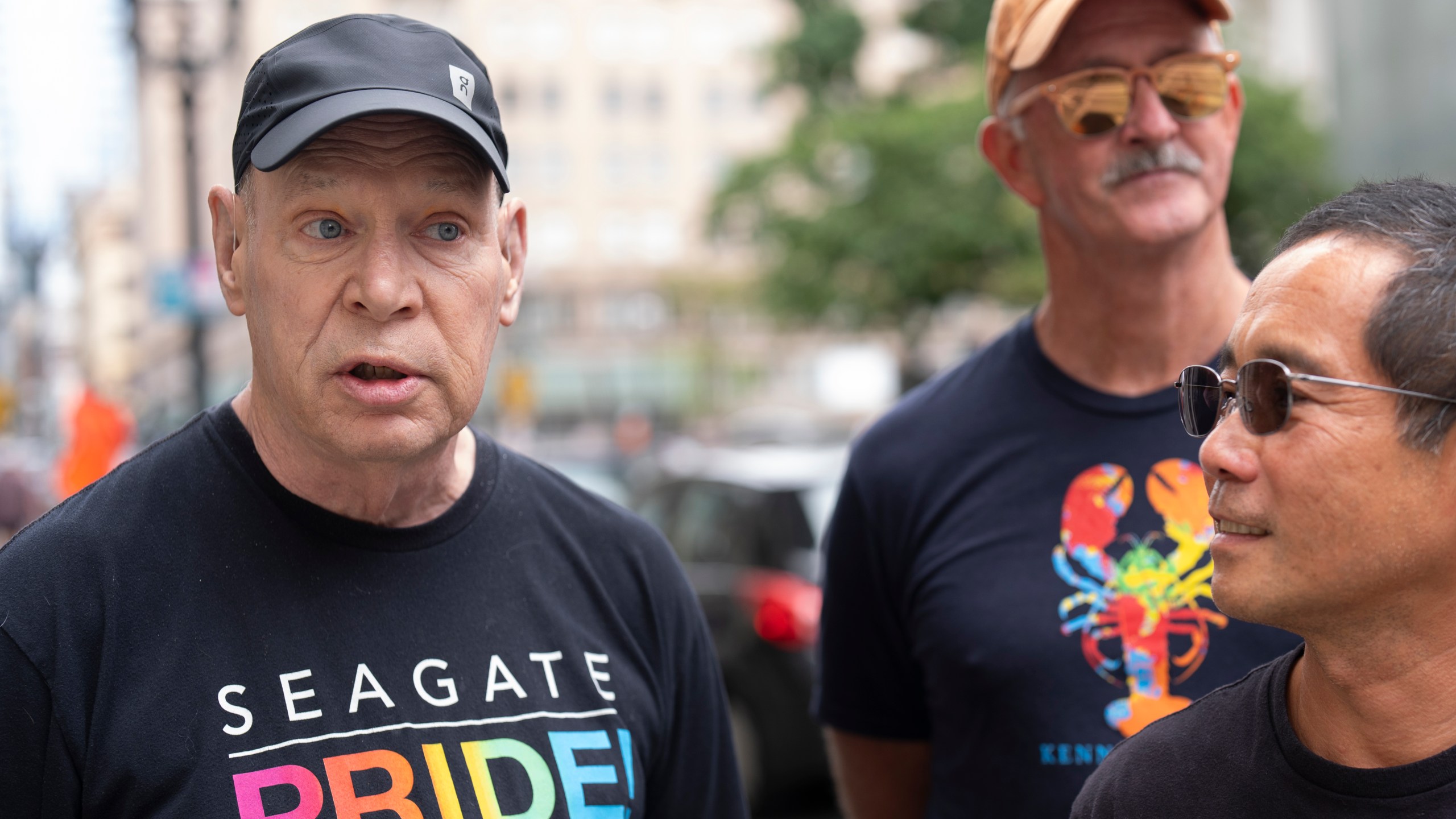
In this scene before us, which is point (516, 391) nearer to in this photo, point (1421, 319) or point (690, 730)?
point (690, 730)

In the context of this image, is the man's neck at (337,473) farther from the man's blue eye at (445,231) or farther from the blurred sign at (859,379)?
the blurred sign at (859,379)

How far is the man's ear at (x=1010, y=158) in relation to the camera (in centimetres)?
279

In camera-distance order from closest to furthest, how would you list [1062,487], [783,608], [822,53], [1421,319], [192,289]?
[1421,319] → [1062,487] → [783,608] → [192,289] → [822,53]

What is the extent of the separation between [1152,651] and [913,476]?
1.84 feet

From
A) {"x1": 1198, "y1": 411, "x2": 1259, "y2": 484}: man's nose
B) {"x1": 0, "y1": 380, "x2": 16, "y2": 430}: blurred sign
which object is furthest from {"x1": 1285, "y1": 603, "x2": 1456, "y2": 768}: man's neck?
{"x1": 0, "y1": 380, "x2": 16, "y2": 430}: blurred sign

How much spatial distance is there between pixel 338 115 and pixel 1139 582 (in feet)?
4.97

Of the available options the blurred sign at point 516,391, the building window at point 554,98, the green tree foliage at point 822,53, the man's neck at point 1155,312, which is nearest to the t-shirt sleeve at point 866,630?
the man's neck at point 1155,312

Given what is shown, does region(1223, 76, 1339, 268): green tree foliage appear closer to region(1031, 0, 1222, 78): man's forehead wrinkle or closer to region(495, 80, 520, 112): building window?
region(1031, 0, 1222, 78): man's forehead wrinkle

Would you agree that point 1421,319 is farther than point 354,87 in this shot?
No

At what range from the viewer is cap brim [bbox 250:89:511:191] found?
1.75 m

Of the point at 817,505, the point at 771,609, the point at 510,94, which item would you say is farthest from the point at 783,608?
the point at 510,94

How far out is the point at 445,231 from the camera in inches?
74.9

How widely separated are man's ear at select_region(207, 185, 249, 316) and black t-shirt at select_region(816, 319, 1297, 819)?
1272 mm

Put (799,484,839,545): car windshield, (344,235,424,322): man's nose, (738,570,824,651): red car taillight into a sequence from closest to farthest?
(344,235,424,322): man's nose → (738,570,824,651): red car taillight → (799,484,839,545): car windshield
